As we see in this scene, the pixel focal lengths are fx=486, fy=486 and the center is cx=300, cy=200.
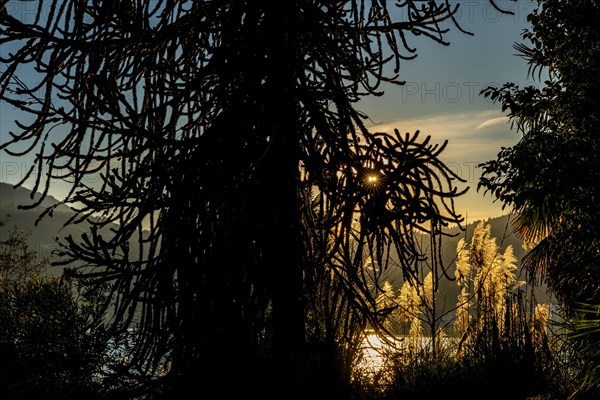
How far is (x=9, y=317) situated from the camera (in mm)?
8914

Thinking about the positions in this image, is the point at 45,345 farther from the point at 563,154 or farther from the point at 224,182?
the point at 563,154

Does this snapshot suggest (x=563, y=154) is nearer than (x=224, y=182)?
No

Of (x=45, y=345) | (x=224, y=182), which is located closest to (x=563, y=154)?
(x=224, y=182)

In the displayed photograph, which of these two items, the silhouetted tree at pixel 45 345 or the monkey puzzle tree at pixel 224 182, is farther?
the silhouetted tree at pixel 45 345

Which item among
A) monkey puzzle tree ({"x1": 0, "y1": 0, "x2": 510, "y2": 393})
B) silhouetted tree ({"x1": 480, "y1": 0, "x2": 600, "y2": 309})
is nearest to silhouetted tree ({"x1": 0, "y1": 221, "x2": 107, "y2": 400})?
monkey puzzle tree ({"x1": 0, "y1": 0, "x2": 510, "y2": 393})

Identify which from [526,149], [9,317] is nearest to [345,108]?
[526,149]

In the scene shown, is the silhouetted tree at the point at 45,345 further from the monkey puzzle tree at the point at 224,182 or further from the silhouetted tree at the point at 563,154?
the silhouetted tree at the point at 563,154

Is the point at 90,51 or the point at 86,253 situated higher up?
the point at 90,51

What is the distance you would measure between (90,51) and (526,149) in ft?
20.3

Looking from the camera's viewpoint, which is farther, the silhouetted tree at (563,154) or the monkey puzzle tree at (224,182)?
the silhouetted tree at (563,154)

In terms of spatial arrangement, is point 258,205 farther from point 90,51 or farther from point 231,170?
point 90,51

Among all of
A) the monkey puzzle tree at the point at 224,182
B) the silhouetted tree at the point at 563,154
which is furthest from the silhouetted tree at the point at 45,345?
the silhouetted tree at the point at 563,154

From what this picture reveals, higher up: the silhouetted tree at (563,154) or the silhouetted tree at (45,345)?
the silhouetted tree at (563,154)

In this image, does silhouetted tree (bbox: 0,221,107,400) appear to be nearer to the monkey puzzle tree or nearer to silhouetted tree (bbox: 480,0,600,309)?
the monkey puzzle tree
